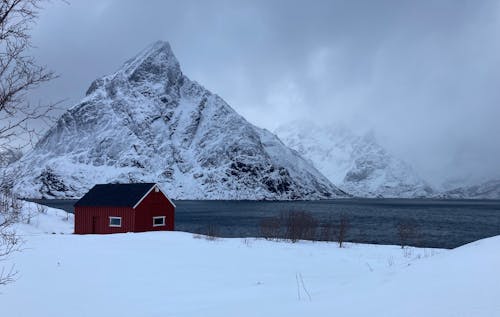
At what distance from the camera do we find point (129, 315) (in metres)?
11.1

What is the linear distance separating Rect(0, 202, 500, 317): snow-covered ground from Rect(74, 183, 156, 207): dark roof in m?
19.1

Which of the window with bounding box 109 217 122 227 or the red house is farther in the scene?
the window with bounding box 109 217 122 227

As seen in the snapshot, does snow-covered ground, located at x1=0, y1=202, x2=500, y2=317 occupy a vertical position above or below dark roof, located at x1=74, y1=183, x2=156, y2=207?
below

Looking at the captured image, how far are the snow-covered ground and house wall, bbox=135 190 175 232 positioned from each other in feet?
59.9

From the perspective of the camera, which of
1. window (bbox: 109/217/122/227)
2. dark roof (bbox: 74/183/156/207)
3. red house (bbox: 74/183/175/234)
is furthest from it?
dark roof (bbox: 74/183/156/207)

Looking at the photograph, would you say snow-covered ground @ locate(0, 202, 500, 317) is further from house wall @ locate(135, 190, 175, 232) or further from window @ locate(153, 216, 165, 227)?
window @ locate(153, 216, 165, 227)

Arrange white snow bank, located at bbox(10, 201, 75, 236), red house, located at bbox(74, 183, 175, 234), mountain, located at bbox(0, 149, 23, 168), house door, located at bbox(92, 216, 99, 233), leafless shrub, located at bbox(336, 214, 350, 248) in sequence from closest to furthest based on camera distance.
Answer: mountain, located at bbox(0, 149, 23, 168) → leafless shrub, located at bbox(336, 214, 350, 248) → white snow bank, located at bbox(10, 201, 75, 236) → red house, located at bbox(74, 183, 175, 234) → house door, located at bbox(92, 216, 99, 233)

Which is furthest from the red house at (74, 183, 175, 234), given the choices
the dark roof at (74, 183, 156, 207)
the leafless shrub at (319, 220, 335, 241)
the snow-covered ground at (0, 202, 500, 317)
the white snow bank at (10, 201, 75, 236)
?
the snow-covered ground at (0, 202, 500, 317)

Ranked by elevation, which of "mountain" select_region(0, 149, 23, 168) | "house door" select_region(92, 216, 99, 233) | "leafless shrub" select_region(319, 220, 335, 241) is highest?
"mountain" select_region(0, 149, 23, 168)

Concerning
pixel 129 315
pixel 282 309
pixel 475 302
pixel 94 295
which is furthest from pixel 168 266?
pixel 475 302

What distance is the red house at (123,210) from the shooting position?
147ft

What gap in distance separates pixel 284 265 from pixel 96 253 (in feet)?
28.8

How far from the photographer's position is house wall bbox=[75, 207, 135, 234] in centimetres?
4459

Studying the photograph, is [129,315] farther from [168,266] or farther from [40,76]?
[168,266]
